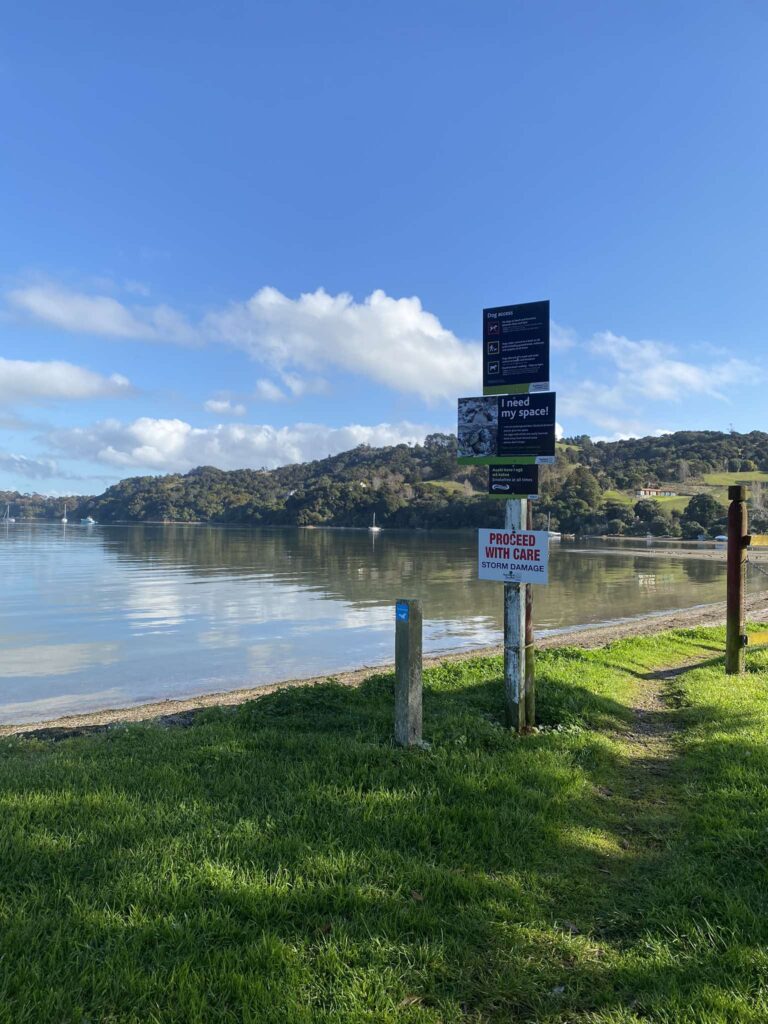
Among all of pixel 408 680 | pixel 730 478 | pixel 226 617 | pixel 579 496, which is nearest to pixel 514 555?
pixel 408 680

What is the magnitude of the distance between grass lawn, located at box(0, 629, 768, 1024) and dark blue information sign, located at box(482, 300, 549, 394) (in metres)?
3.43

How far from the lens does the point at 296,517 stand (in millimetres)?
170375

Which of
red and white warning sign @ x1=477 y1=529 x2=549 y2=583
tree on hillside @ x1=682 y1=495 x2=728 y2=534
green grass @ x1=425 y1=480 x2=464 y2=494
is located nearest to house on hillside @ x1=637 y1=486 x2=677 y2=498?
tree on hillside @ x1=682 y1=495 x2=728 y2=534

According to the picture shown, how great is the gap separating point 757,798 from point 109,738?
5981 millimetres

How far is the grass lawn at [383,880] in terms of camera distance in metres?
2.69

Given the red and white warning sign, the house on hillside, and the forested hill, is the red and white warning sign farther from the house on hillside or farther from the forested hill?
the house on hillside

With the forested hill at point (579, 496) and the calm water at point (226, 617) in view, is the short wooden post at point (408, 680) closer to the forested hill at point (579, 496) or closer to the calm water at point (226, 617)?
the calm water at point (226, 617)

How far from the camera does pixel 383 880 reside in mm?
3506

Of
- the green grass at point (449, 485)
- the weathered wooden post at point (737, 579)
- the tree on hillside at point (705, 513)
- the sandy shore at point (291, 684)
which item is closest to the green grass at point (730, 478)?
the tree on hillside at point (705, 513)

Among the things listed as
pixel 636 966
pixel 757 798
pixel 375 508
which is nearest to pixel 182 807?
pixel 636 966

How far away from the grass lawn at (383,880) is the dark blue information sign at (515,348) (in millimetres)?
3435

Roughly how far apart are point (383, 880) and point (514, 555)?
11.8ft

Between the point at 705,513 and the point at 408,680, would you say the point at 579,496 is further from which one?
the point at 408,680

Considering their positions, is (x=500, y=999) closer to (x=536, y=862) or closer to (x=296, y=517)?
(x=536, y=862)
